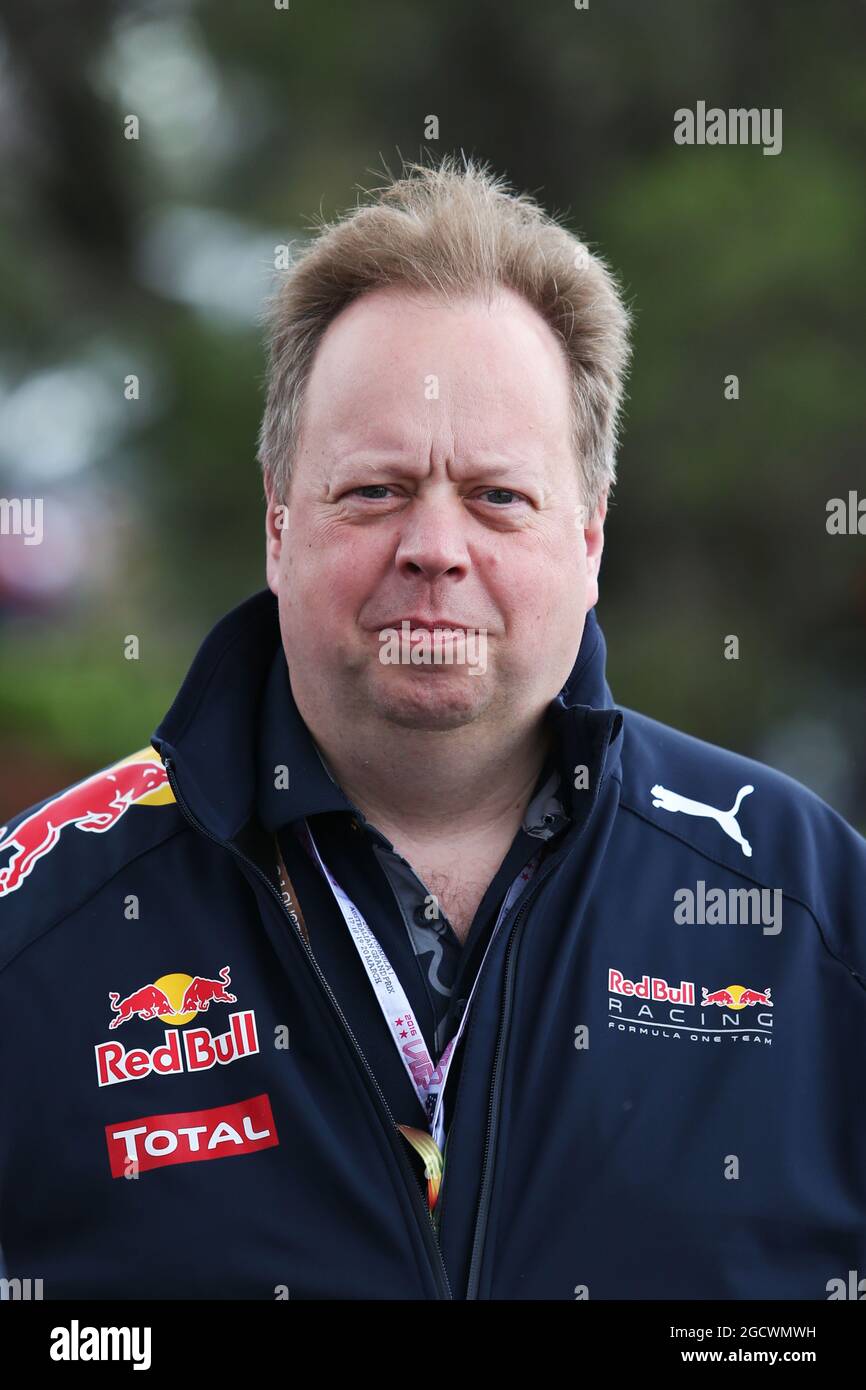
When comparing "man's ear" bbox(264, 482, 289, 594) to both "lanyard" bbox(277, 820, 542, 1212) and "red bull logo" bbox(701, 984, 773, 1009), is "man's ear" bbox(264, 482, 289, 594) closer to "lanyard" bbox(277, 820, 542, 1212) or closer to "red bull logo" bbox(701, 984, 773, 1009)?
"lanyard" bbox(277, 820, 542, 1212)

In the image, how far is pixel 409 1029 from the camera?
6.36 ft

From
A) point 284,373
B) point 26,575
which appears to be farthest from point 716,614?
point 284,373

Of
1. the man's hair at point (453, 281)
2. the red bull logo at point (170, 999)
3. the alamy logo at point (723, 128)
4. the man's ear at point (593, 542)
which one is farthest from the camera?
the alamy logo at point (723, 128)

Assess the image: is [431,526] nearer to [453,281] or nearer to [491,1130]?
[453,281]

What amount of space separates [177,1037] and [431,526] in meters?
0.76

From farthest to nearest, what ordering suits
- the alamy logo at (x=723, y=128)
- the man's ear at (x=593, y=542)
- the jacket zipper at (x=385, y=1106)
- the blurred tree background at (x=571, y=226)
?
1. the alamy logo at (x=723, y=128)
2. the blurred tree background at (x=571, y=226)
3. the man's ear at (x=593, y=542)
4. the jacket zipper at (x=385, y=1106)

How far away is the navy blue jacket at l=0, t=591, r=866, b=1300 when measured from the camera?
1.82m

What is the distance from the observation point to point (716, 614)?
22.5 ft

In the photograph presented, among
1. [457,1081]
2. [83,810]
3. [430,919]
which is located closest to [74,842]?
[83,810]

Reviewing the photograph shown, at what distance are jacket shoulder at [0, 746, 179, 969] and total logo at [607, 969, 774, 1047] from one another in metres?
0.67

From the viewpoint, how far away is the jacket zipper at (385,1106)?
5.86 ft

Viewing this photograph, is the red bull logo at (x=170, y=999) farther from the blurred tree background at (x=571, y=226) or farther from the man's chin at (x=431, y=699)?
the blurred tree background at (x=571, y=226)

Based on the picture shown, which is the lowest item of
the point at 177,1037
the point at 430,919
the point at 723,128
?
the point at 177,1037

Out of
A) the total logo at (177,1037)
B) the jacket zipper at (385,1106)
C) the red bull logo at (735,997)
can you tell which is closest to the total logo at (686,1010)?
the red bull logo at (735,997)
